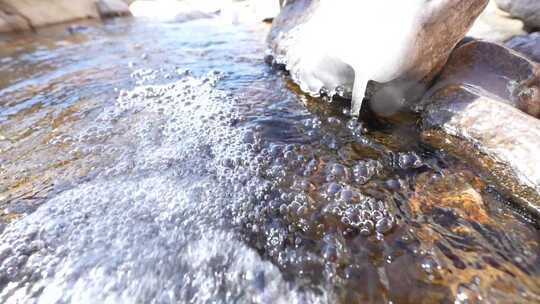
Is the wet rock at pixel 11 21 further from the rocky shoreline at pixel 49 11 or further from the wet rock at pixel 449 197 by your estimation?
the wet rock at pixel 449 197

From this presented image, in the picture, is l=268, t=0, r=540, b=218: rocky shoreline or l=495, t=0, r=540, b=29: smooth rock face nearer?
l=268, t=0, r=540, b=218: rocky shoreline

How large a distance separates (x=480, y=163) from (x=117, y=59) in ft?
15.6

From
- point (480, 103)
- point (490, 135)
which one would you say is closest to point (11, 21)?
point (480, 103)

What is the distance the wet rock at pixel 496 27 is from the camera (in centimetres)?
471

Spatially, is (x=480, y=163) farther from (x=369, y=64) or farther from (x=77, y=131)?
(x=77, y=131)

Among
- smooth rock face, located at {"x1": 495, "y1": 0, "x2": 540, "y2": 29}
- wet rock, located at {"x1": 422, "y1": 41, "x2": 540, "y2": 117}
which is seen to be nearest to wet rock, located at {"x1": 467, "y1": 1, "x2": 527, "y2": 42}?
smooth rock face, located at {"x1": 495, "y1": 0, "x2": 540, "y2": 29}

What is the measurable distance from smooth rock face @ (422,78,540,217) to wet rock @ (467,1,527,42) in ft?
9.17

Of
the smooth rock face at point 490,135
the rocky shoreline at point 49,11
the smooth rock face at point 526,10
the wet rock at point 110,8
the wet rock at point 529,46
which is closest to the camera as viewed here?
the smooth rock face at point 490,135

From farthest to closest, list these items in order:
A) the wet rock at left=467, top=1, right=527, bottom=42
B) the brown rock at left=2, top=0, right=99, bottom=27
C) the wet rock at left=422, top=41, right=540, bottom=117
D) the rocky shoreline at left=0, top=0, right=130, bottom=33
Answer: the brown rock at left=2, top=0, right=99, bottom=27
the rocky shoreline at left=0, top=0, right=130, bottom=33
the wet rock at left=467, top=1, right=527, bottom=42
the wet rock at left=422, top=41, right=540, bottom=117

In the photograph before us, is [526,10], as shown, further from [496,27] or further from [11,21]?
[11,21]

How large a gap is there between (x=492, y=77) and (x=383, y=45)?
1.21 meters

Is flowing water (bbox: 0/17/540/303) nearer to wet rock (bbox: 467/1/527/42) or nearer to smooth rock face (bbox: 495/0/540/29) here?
wet rock (bbox: 467/1/527/42)

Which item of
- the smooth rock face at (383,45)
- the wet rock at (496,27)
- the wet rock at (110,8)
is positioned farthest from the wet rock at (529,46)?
the wet rock at (110,8)

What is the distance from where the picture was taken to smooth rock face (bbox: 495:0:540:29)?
482 centimetres
